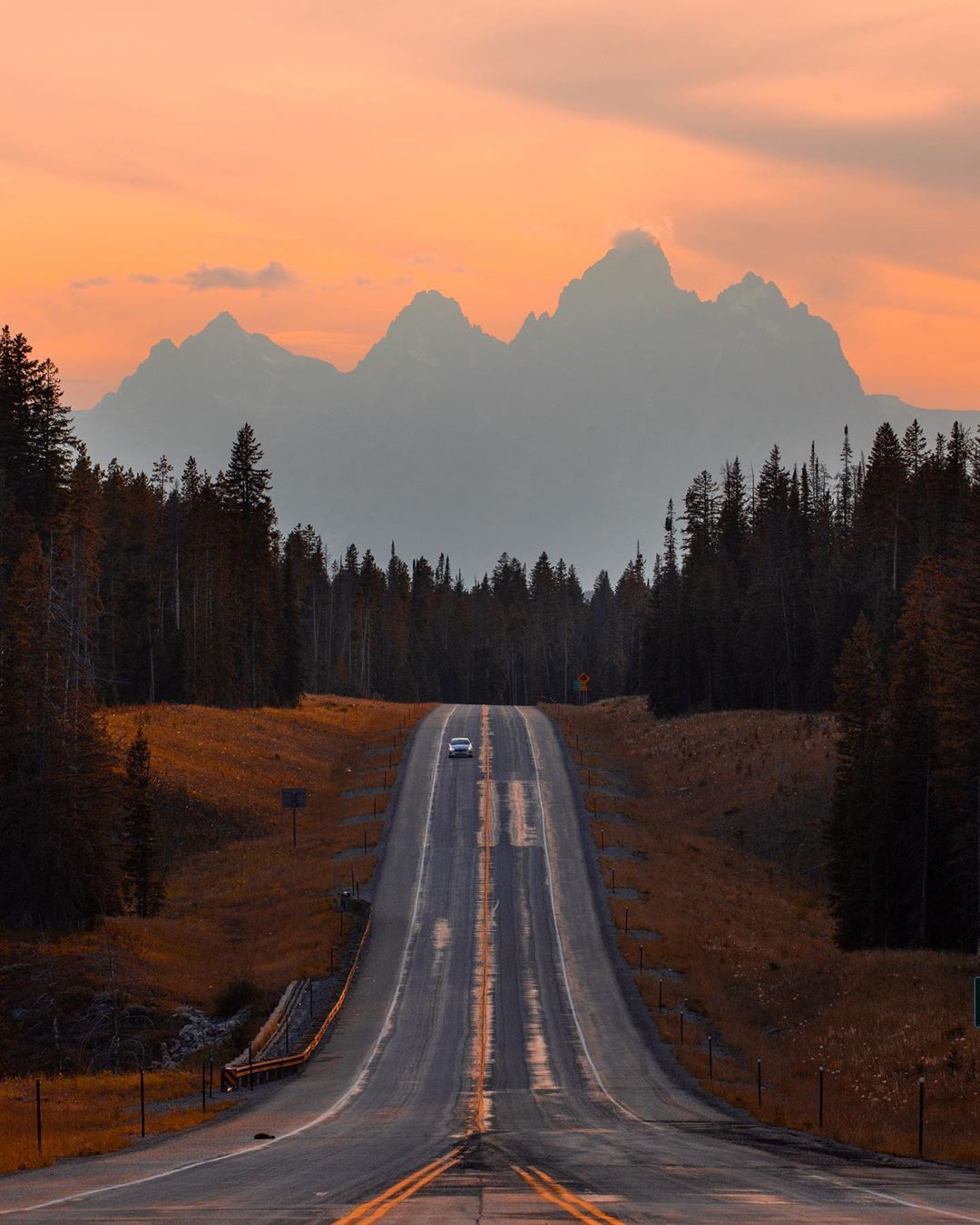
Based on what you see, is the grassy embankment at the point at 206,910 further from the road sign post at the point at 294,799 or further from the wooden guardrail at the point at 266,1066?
the road sign post at the point at 294,799

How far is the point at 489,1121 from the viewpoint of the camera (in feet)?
87.1

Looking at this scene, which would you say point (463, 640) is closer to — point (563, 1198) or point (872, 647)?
point (872, 647)

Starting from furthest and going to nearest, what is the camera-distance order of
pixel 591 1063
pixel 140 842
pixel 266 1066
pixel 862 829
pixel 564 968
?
1. pixel 140 842
2. pixel 862 829
3. pixel 564 968
4. pixel 591 1063
5. pixel 266 1066

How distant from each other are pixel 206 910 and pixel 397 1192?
37995 millimetres

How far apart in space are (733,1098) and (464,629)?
161 m

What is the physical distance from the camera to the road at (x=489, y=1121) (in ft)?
56.0

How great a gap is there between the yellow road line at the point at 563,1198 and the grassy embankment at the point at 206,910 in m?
8.21

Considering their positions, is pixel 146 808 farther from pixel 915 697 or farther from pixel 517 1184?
pixel 517 1184

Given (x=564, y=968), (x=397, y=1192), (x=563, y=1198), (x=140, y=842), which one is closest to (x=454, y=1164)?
(x=397, y=1192)

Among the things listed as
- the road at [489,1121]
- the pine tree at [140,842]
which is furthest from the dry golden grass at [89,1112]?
the pine tree at [140,842]

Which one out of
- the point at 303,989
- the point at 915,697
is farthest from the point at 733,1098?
the point at 915,697

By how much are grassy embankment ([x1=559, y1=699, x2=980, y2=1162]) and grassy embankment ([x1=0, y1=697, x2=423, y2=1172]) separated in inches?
449

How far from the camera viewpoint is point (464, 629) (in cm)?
19062

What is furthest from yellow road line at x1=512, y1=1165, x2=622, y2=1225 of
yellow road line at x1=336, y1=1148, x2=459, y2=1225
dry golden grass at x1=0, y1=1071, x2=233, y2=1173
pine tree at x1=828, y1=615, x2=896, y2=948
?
pine tree at x1=828, y1=615, x2=896, y2=948
